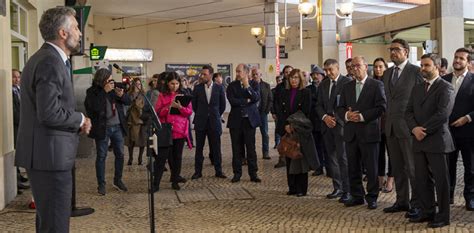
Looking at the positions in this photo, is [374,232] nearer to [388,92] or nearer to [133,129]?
[388,92]

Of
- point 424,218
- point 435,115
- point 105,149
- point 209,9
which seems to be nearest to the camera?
point 435,115

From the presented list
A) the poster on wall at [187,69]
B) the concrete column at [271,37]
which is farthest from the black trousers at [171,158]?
the poster on wall at [187,69]

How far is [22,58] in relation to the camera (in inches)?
372

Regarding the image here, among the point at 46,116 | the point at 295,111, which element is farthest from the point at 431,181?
the point at 46,116

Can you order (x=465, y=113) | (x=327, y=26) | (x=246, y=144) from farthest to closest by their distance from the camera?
(x=327, y=26) → (x=246, y=144) → (x=465, y=113)

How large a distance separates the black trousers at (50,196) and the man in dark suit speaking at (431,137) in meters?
Answer: 3.43

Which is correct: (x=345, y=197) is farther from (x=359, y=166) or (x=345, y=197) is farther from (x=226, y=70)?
(x=226, y=70)

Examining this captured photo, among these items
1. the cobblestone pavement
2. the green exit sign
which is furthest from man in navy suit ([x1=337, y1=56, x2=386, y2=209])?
the green exit sign

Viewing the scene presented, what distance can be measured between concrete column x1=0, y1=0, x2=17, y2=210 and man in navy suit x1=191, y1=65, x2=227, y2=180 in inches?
108

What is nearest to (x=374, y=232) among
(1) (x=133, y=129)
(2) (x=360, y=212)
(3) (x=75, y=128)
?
(2) (x=360, y=212)

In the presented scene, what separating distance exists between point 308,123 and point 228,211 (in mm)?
1590

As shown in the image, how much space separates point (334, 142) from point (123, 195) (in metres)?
2.94

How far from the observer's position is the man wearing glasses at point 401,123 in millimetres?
5730

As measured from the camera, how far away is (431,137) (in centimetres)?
523
